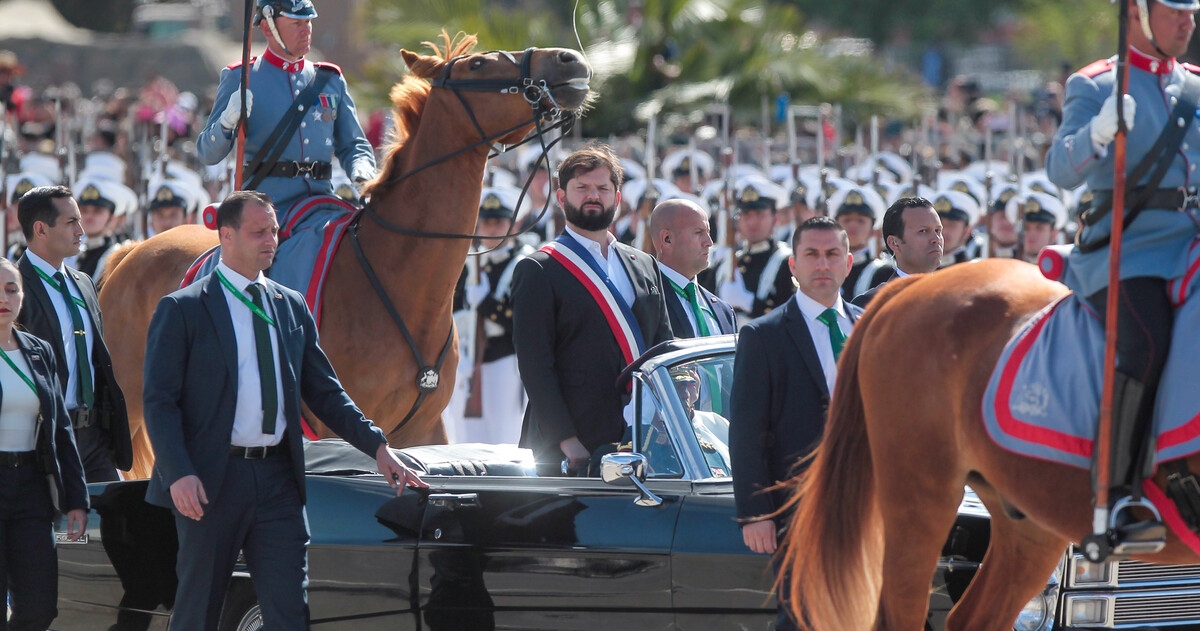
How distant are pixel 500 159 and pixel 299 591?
13.0 m

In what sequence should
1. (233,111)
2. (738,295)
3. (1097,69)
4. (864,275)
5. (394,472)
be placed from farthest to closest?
(738,295), (864,275), (233,111), (394,472), (1097,69)

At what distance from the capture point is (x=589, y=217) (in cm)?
727

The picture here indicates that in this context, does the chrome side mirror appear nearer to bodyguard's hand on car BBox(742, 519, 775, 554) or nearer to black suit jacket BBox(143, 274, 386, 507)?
bodyguard's hand on car BBox(742, 519, 775, 554)

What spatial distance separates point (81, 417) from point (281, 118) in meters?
1.99

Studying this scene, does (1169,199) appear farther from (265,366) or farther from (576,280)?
(265,366)

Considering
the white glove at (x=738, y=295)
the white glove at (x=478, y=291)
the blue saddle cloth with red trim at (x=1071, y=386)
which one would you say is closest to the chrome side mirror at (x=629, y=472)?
the blue saddle cloth with red trim at (x=1071, y=386)

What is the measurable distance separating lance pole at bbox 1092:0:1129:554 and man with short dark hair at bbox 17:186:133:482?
428 cm

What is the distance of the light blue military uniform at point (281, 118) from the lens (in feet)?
27.3

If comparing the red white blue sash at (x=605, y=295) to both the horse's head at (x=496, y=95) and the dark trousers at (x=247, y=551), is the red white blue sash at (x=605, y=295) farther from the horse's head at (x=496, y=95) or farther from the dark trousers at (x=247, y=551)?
the dark trousers at (x=247, y=551)

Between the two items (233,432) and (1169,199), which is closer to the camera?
(1169,199)

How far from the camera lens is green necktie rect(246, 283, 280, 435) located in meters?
5.82

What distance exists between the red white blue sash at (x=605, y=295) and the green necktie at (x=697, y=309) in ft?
2.01

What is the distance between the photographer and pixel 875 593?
571 cm

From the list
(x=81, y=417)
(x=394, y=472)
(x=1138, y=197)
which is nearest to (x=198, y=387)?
(x=394, y=472)
